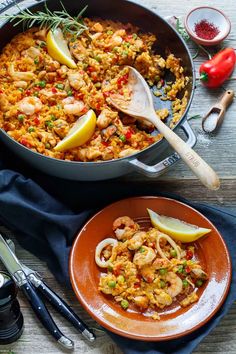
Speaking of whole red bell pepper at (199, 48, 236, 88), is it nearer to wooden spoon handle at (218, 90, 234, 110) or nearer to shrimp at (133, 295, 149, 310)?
wooden spoon handle at (218, 90, 234, 110)

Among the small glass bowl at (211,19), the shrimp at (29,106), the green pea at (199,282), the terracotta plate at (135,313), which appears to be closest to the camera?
the terracotta plate at (135,313)

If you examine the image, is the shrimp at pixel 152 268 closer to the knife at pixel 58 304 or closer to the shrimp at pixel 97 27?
the knife at pixel 58 304

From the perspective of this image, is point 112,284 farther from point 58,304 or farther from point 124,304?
point 58,304

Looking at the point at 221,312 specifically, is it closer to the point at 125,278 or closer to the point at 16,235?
the point at 125,278

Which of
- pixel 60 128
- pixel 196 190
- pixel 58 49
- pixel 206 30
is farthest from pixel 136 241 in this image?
pixel 206 30

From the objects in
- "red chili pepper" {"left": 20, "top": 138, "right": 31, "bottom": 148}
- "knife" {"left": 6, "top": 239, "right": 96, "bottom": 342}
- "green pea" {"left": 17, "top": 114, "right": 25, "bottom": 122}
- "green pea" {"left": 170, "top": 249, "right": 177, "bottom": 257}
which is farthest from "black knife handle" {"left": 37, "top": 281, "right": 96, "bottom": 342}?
"green pea" {"left": 17, "top": 114, "right": 25, "bottom": 122}

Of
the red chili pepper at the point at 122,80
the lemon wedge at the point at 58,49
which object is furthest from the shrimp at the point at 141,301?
the lemon wedge at the point at 58,49
